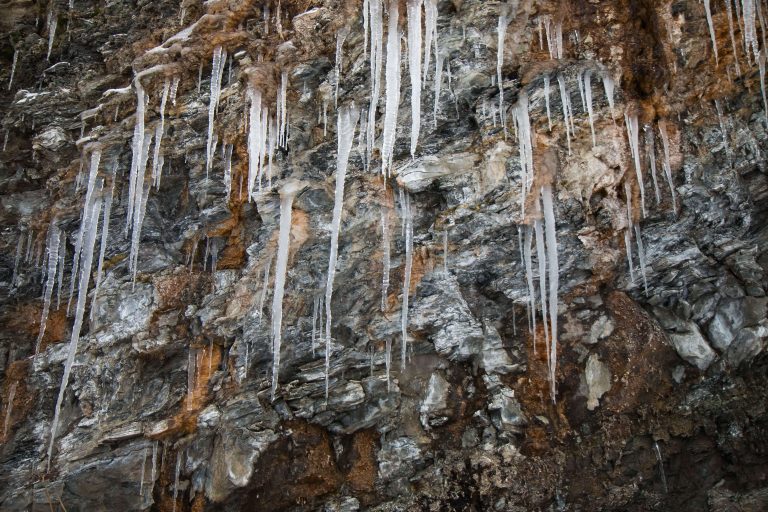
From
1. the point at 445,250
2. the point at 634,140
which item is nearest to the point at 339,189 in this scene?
the point at 445,250

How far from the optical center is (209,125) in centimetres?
723

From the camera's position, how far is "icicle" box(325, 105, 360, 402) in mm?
5938

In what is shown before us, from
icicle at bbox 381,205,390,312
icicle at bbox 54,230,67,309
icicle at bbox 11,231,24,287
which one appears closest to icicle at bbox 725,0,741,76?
icicle at bbox 381,205,390,312

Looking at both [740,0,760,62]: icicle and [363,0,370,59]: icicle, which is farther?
[363,0,370,59]: icicle

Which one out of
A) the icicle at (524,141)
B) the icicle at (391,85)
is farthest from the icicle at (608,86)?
the icicle at (391,85)

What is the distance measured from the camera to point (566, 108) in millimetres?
6199

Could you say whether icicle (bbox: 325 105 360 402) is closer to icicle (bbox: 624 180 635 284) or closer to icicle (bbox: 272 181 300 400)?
icicle (bbox: 272 181 300 400)

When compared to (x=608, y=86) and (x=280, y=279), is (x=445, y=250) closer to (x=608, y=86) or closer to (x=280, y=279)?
(x=280, y=279)

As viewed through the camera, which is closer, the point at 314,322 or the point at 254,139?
the point at 314,322

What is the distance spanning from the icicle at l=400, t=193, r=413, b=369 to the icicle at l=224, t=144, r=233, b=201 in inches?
95.0

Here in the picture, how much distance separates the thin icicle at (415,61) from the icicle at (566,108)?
1.62m

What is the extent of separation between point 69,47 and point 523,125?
24.6 feet

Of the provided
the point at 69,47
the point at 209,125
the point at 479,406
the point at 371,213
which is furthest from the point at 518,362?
the point at 69,47

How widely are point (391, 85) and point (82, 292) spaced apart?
469cm
